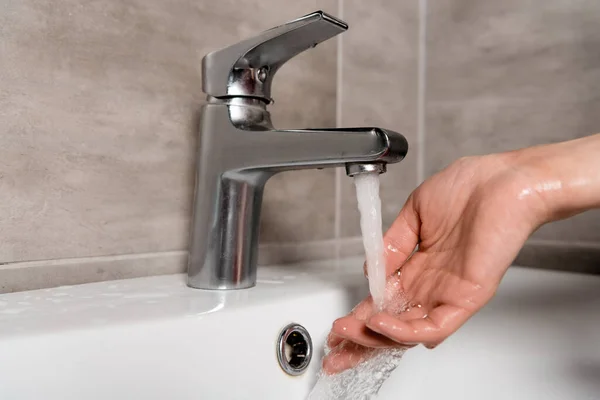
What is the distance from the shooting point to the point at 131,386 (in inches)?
15.7

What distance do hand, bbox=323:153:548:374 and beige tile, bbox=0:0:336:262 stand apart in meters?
0.23

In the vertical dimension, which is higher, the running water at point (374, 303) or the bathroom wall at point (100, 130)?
the bathroom wall at point (100, 130)

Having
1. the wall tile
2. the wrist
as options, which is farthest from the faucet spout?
the wall tile

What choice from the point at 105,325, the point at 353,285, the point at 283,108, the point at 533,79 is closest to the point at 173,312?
the point at 105,325

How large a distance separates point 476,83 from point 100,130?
57 cm

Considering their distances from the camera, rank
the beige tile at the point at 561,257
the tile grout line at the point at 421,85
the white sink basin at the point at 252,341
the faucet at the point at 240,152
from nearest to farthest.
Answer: the white sink basin at the point at 252,341 < the faucet at the point at 240,152 < the beige tile at the point at 561,257 < the tile grout line at the point at 421,85

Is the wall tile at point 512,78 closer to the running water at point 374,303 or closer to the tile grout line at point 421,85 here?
the tile grout line at point 421,85

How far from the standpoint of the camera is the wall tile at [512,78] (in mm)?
769

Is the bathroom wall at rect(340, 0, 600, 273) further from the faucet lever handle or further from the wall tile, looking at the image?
the faucet lever handle

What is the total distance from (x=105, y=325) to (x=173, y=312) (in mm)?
60

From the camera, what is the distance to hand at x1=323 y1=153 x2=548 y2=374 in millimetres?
426

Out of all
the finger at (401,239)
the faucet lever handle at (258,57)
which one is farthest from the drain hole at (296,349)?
the faucet lever handle at (258,57)

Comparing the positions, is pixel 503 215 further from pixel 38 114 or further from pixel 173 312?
pixel 38 114

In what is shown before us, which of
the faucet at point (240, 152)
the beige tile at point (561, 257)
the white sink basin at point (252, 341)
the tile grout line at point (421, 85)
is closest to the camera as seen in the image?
the white sink basin at point (252, 341)
